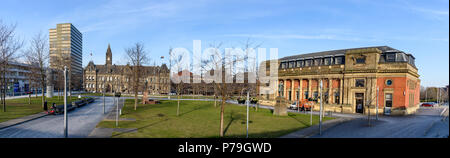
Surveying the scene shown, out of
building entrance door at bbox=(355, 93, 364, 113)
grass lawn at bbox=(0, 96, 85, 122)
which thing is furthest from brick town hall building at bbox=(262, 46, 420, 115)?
grass lawn at bbox=(0, 96, 85, 122)

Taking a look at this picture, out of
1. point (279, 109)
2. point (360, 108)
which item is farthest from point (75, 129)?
point (360, 108)

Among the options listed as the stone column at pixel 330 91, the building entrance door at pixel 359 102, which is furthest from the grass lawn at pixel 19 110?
the building entrance door at pixel 359 102

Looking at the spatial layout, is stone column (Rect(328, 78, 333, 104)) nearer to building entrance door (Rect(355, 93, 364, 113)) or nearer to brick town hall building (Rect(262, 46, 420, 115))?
brick town hall building (Rect(262, 46, 420, 115))

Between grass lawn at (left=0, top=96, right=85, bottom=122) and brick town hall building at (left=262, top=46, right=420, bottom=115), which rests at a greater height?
brick town hall building at (left=262, top=46, right=420, bottom=115)

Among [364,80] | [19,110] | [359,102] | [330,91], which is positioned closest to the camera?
[19,110]

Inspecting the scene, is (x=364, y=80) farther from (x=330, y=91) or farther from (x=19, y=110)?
(x=19, y=110)

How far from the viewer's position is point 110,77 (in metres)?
108

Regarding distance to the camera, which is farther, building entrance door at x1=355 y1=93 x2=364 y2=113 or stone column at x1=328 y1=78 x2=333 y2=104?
stone column at x1=328 y1=78 x2=333 y2=104

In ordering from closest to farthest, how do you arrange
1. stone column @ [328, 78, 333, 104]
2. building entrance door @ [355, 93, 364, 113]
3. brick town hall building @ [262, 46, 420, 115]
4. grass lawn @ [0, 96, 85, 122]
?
grass lawn @ [0, 96, 85, 122] → brick town hall building @ [262, 46, 420, 115] → building entrance door @ [355, 93, 364, 113] → stone column @ [328, 78, 333, 104]

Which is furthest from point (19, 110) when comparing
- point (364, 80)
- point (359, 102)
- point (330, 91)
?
point (364, 80)

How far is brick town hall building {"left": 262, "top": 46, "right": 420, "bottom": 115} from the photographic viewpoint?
3497cm

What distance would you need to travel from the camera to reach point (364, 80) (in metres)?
38.1

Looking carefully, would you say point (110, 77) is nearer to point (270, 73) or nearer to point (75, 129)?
point (270, 73)

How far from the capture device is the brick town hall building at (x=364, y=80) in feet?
115
